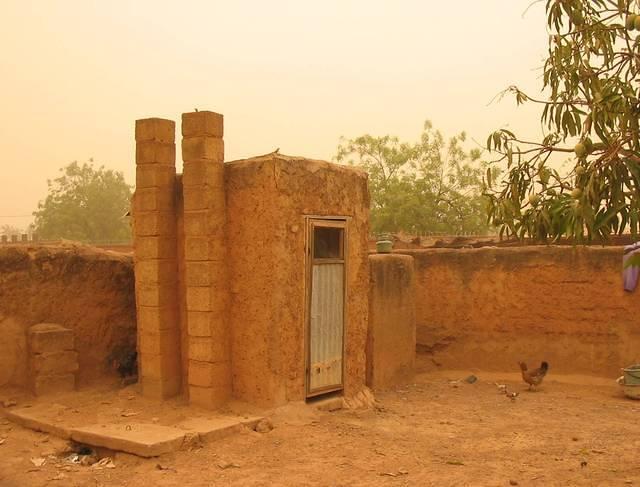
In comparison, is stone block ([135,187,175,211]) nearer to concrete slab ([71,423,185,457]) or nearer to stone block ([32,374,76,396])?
stone block ([32,374,76,396])

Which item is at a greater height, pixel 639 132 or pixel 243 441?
pixel 639 132

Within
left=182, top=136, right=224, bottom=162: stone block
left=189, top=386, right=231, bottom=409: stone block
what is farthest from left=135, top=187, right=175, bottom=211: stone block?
left=189, top=386, right=231, bottom=409: stone block

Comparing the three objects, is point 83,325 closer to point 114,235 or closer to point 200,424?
point 200,424

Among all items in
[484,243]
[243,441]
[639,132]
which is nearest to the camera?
[639,132]

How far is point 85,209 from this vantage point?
37219 mm

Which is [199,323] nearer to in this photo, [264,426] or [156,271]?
[156,271]

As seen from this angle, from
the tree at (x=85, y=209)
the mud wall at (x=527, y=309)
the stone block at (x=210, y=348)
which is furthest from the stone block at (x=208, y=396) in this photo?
the tree at (x=85, y=209)

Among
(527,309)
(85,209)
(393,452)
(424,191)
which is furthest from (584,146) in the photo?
(85,209)

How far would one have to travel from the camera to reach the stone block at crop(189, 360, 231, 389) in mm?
6828

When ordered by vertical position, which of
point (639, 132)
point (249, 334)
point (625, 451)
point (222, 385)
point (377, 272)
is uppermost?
point (639, 132)

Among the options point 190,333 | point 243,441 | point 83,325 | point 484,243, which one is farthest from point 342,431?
point 484,243

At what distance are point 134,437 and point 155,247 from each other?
2.06 meters

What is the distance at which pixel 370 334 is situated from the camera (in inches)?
346

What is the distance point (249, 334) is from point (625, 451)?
369 centimetres
